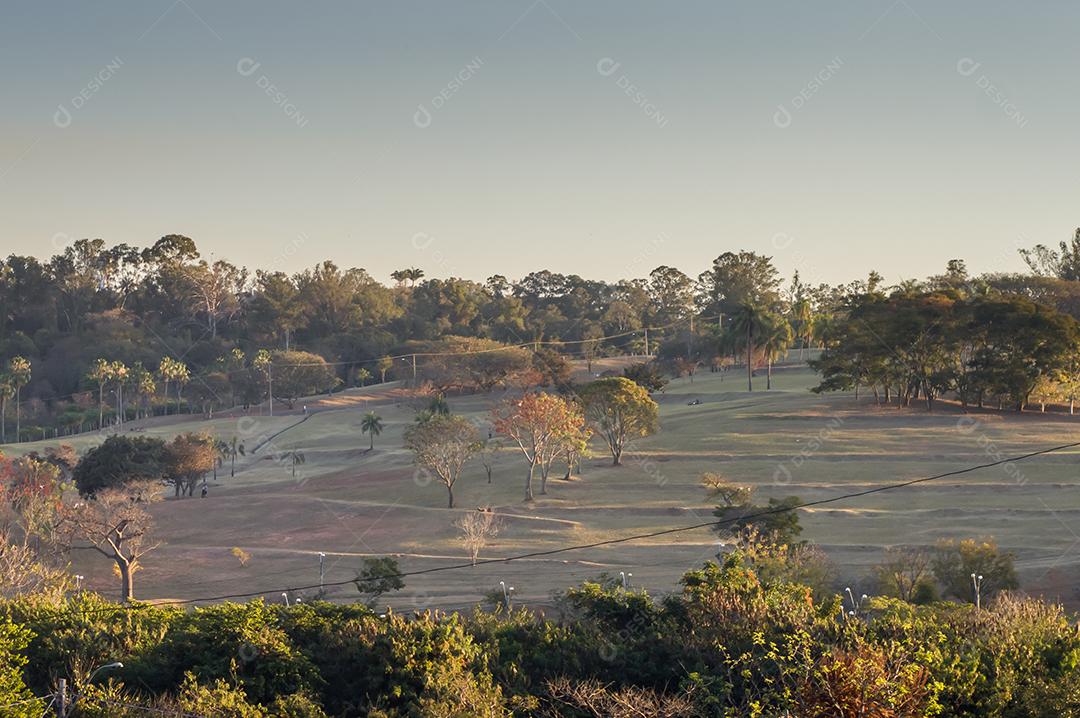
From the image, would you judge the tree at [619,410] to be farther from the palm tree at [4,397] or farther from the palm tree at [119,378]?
the palm tree at [4,397]

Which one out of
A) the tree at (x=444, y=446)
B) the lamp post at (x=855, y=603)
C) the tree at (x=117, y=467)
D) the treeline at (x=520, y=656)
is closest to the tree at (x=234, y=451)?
the tree at (x=117, y=467)

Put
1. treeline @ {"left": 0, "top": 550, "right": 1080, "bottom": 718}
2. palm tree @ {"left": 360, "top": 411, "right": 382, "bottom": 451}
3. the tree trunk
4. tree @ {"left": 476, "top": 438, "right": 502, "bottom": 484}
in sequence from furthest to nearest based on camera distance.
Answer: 1. palm tree @ {"left": 360, "top": 411, "right": 382, "bottom": 451}
2. tree @ {"left": 476, "top": 438, "right": 502, "bottom": 484}
3. the tree trunk
4. treeline @ {"left": 0, "top": 550, "right": 1080, "bottom": 718}

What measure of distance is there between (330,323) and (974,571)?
13046 cm

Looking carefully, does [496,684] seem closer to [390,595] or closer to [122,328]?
[390,595]

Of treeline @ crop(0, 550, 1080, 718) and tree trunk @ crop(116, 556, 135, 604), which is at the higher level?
treeline @ crop(0, 550, 1080, 718)

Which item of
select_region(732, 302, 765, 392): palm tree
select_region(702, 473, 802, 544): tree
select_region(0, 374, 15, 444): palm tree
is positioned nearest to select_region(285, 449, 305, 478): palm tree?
select_region(732, 302, 765, 392): palm tree

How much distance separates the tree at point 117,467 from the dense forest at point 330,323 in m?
43.2

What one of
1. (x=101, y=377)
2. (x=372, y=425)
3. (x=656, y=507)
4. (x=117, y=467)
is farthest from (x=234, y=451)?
(x=656, y=507)

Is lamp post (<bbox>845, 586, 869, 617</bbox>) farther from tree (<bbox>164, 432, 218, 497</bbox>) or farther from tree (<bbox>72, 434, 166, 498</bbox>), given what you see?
tree (<bbox>164, 432, 218, 497</bbox>)

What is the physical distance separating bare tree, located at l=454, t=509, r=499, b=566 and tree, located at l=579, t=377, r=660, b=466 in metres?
13.5

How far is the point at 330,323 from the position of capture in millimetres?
162250

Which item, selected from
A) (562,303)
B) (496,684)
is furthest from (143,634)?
(562,303)

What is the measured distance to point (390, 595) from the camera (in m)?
46.6

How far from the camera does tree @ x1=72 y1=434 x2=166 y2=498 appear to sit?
73.8 meters
